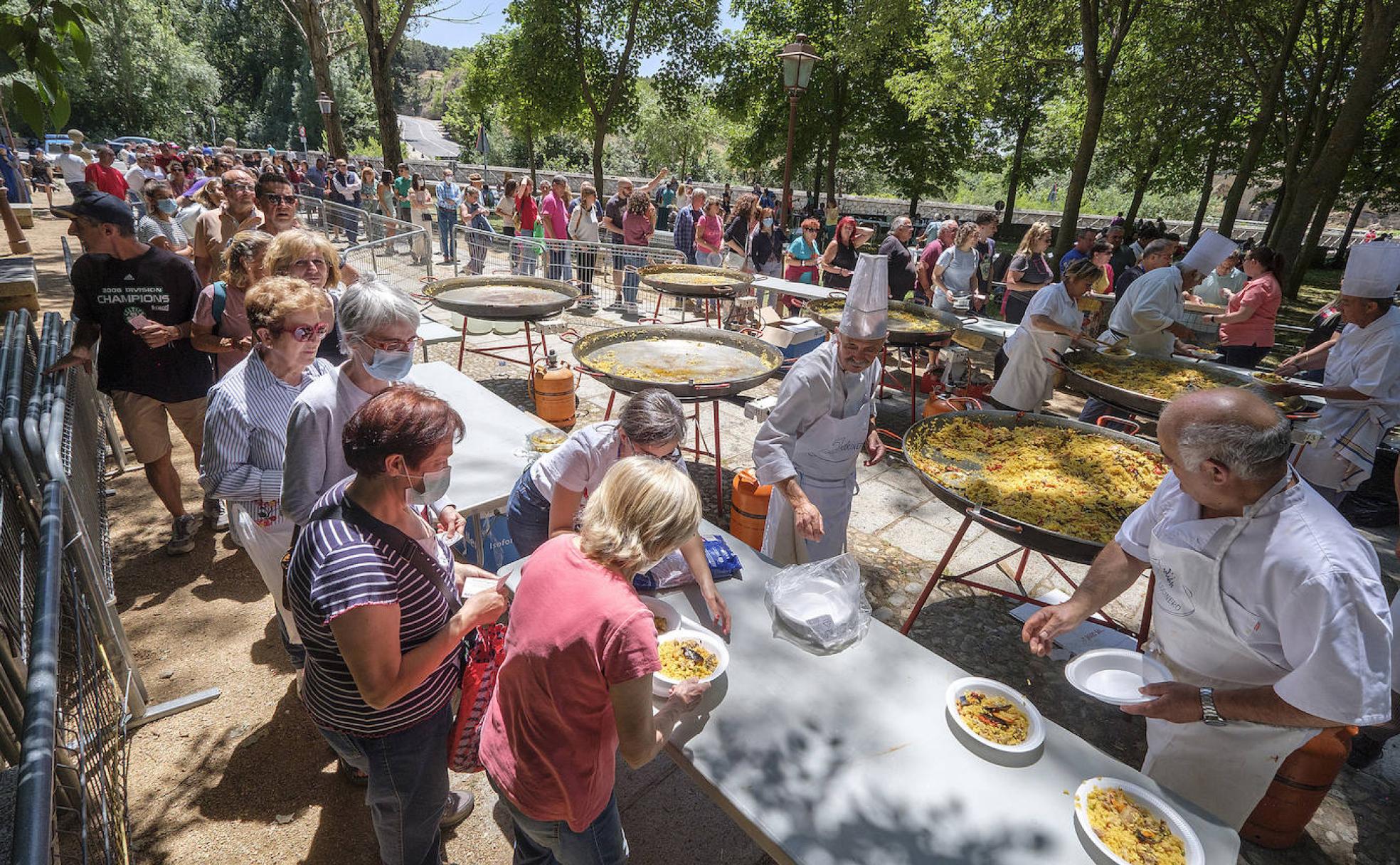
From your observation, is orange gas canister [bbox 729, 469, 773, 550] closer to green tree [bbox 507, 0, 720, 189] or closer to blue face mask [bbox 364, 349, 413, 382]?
blue face mask [bbox 364, 349, 413, 382]

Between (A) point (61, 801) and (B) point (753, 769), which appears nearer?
(B) point (753, 769)

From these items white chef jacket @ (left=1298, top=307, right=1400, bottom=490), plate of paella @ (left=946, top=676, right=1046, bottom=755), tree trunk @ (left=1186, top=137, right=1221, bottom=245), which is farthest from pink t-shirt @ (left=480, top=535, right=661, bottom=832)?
tree trunk @ (left=1186, top=137, right=1221, bottom=245)

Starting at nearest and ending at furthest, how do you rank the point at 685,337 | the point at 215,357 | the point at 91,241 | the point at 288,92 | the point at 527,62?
the point at 91,241 < the point at 215,357 < the point at 685,337 < the point at 527,62 < the point at 288,92

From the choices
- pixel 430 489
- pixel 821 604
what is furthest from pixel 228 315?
pixel 821 604

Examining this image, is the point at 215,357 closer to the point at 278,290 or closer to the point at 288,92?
the point at 278,290

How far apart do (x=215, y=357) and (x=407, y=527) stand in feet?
12.6

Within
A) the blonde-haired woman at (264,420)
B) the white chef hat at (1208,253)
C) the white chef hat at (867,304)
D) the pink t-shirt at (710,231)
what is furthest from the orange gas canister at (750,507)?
the pink t-shirt at (710,231)

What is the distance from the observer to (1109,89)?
1664 centimetres

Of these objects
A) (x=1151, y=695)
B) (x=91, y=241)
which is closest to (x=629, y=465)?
(x=1151, y=695)

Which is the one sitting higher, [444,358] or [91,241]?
[91,241]

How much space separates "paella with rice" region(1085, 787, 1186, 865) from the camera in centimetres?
182

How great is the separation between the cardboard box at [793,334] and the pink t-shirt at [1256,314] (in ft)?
16.4

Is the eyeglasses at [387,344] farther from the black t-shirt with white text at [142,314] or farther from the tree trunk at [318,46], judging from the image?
the tree trunk at [318,46]

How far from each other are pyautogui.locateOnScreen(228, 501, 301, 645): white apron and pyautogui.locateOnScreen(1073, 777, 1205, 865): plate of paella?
10.4 feet
